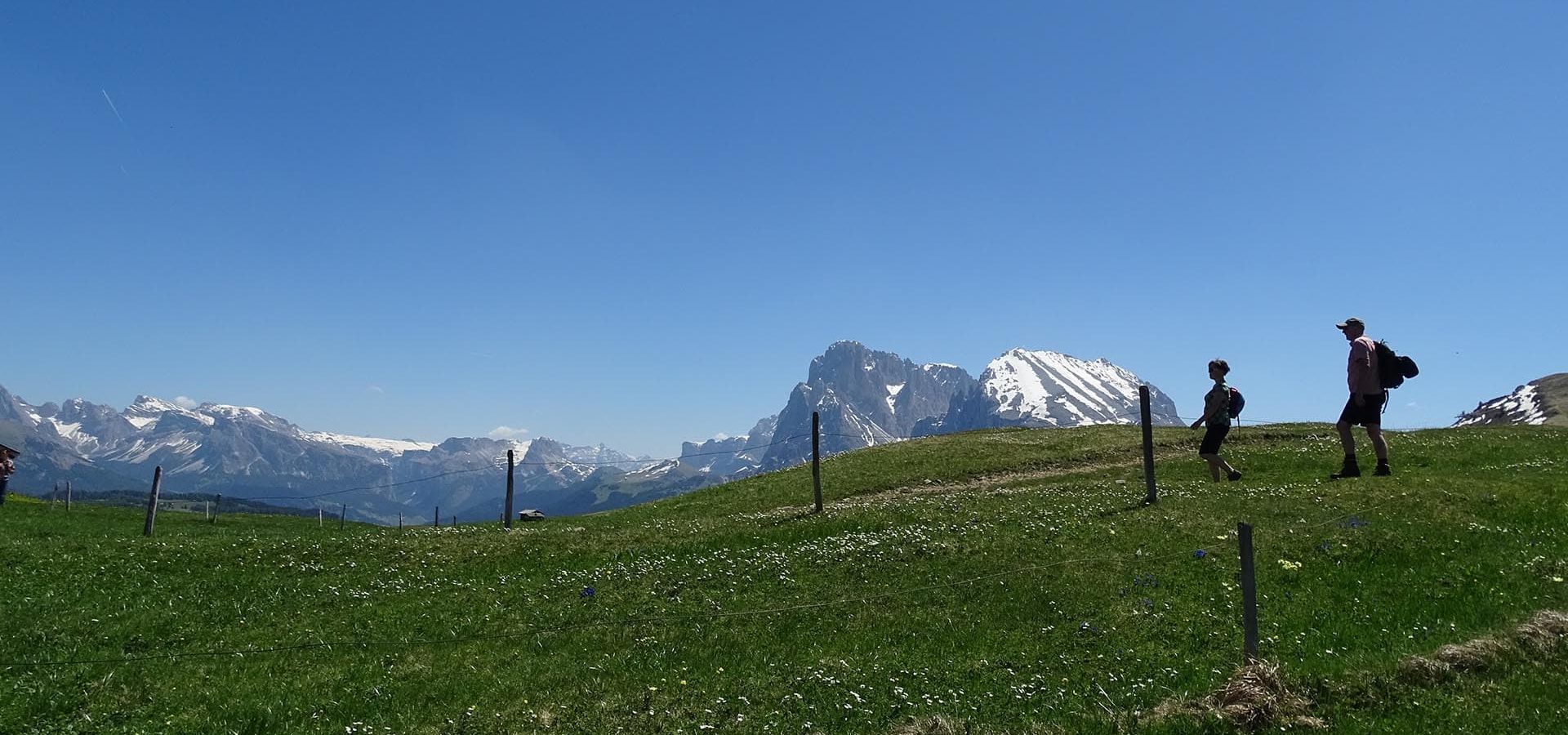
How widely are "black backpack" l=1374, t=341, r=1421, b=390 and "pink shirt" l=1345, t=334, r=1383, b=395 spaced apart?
0.43ft

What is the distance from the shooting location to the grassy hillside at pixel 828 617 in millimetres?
13094

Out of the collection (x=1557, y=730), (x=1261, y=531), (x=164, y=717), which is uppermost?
(x=1261, y=531)

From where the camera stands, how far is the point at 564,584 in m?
22.7

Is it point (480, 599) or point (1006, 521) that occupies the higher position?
point (1006, 521)

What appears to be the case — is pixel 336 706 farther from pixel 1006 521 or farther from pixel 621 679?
pixel 1006 521

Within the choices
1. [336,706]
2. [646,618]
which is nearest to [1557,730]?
[646,618]

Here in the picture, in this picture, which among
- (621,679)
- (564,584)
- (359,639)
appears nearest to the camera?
(621,679)

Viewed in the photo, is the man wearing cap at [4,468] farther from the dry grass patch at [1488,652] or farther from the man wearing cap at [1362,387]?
the man wearing cap at [1362,387]

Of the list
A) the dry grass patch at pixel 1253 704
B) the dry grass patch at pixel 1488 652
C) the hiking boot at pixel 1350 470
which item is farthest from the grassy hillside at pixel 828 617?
the hiking boot at pixel 1350 470

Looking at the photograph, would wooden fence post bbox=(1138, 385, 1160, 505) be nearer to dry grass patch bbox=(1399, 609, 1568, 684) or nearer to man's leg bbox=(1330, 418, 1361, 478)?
man's leg bbox=(1330, 418, 1361, 478)

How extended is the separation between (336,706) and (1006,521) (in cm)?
1898

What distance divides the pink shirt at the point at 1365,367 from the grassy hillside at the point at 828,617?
3.06 m

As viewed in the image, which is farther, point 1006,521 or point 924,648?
point 1006,521

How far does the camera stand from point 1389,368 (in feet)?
83.1
